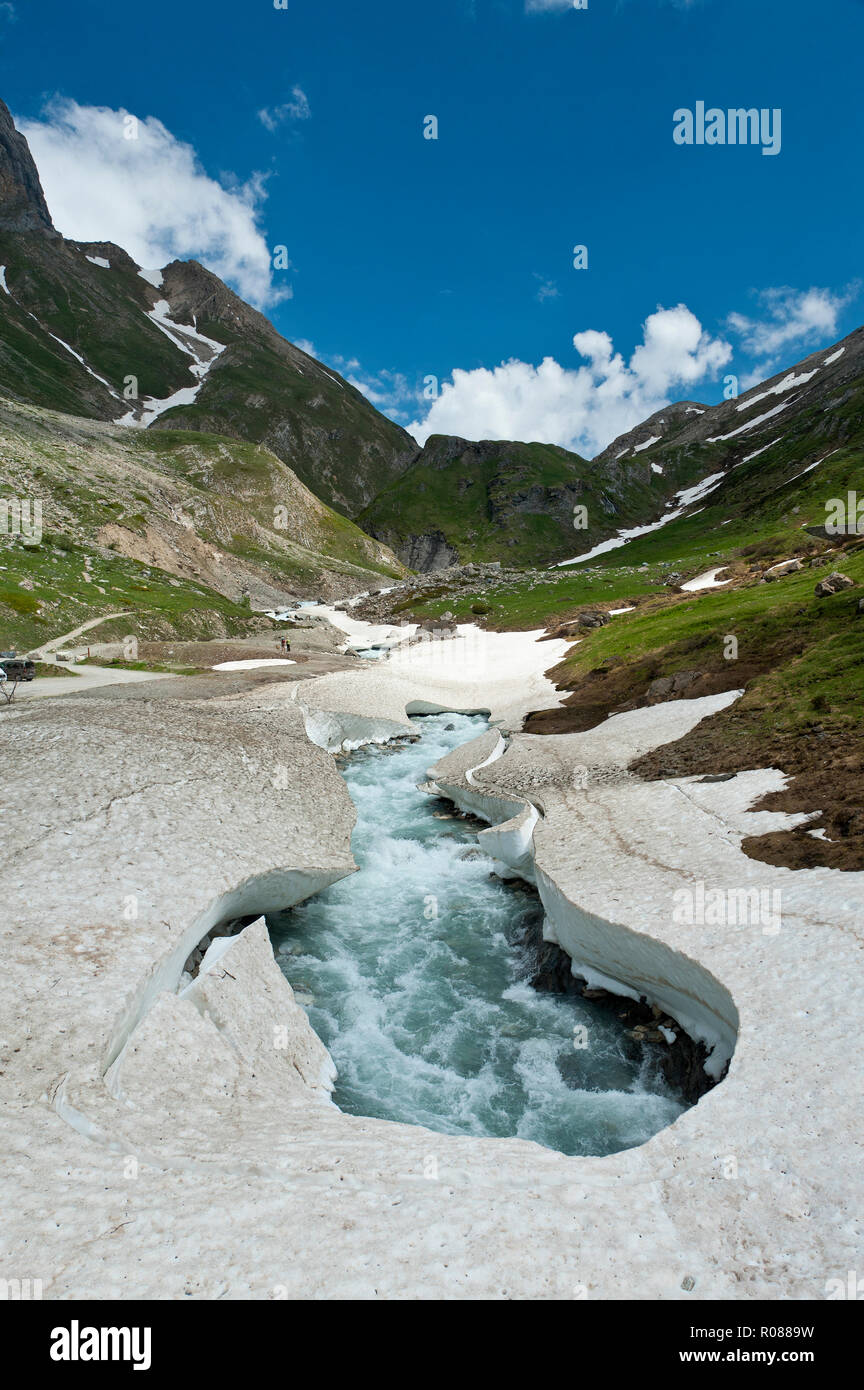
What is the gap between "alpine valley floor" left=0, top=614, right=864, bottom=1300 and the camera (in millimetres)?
6309

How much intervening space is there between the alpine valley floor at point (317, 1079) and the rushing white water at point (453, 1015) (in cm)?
149

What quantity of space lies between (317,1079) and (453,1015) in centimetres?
460

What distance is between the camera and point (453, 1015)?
51.5 feet

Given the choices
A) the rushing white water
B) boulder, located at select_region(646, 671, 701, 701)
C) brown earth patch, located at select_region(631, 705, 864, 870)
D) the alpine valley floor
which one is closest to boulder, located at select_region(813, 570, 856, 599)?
boulder, located at select_region(646, 671, 701, 701)

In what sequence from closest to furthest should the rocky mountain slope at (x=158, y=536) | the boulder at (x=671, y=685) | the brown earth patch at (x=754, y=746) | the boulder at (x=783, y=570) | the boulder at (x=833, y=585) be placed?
1. the brown earth patch at (x=754, y=746)
2. the boulder at (x=671, y=685)
3. the boulder at (x=833, y=585)
4. the boulder at (x=783, y=570)
5. the rocky mountain slope at (x=158, y=536)

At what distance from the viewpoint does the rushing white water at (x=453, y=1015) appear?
1239 cm

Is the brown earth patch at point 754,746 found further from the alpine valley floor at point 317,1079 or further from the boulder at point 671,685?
the alpine valley floor at point 317,1079

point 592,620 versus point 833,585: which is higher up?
point 592,620

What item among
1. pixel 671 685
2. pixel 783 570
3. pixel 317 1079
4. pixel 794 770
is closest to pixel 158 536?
pixel 671 685

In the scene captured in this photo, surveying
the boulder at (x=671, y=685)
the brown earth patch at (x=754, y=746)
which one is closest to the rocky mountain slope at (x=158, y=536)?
the brown earth patch at (x=754, y=746)

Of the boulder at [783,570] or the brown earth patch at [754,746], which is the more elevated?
the boulder at [783,570]

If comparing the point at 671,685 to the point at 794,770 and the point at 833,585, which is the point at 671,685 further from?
the point at 794,770

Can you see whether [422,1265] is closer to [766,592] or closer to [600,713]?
[600,713]

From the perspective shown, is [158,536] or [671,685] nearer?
[671,685]
